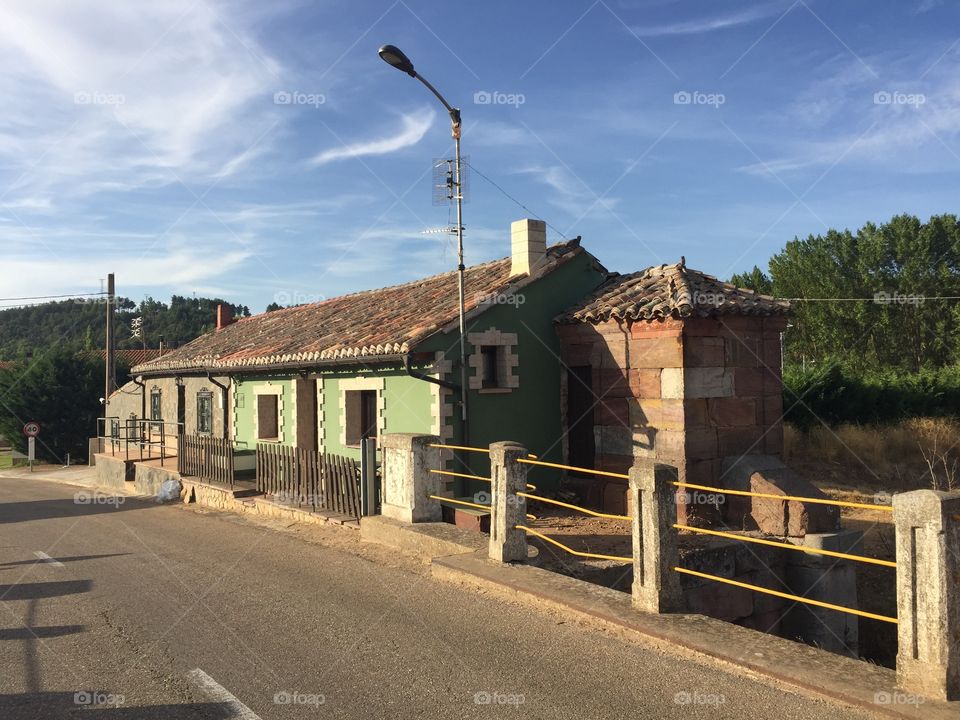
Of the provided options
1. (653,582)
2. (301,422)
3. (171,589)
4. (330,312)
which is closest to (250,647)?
(171,589)

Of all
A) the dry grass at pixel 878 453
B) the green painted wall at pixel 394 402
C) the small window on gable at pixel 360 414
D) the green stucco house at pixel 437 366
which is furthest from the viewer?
the dry grass at pixel 878 453

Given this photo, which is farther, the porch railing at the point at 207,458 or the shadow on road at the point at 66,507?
the porch railing at the point at 207,458

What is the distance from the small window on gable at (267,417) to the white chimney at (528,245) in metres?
7.04

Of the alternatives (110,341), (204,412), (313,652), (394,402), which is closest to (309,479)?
(394,402)

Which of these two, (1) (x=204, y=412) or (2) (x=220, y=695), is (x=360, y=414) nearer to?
(1) (x=204, y=412)

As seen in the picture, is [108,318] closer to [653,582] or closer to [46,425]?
[46,425]

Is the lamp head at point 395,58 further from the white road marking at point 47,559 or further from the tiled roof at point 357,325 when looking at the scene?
the white road marking at point 47,559

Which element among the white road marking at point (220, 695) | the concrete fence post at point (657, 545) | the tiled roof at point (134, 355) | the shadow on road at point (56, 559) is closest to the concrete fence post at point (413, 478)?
the shadow on road at point (56, 559)

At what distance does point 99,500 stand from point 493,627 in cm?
1361

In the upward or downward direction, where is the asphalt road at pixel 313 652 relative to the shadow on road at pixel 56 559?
upward

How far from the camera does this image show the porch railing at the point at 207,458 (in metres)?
14.5

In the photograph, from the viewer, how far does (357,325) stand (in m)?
15.4

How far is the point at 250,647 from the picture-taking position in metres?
5.63

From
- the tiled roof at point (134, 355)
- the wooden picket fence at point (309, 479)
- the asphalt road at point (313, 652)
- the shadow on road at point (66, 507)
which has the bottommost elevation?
the shadow on road at point (66, 507)
